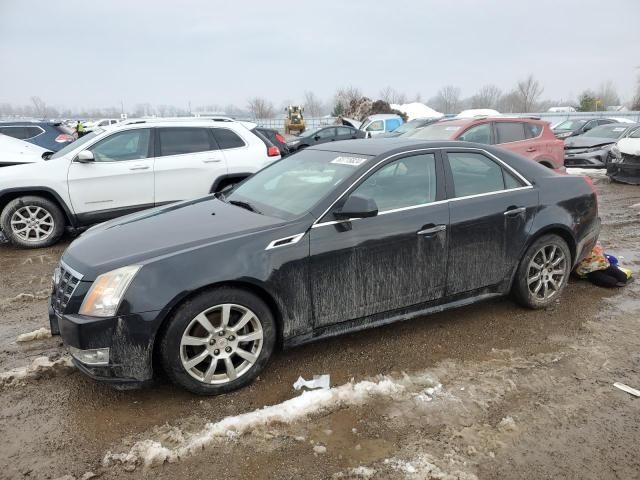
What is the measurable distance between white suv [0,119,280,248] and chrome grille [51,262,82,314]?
385 centimetres

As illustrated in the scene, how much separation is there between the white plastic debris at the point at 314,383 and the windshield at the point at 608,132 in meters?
15.5

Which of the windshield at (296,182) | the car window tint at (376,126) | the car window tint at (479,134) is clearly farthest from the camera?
the car window tint at (376,126)

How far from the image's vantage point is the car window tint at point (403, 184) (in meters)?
3.60

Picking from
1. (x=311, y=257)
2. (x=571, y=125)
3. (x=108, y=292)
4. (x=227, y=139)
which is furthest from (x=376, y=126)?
(x=108, y=292)

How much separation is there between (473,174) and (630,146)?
9.98m

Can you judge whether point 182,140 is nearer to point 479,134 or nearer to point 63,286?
point 63,286

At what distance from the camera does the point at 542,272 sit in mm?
4340

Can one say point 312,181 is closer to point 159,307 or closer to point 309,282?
point 309,282

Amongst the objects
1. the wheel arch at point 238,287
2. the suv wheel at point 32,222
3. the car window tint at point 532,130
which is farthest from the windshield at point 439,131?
the wheel arch at point 238,287

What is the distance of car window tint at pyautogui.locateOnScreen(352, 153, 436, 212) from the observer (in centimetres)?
360

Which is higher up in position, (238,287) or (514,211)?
(514,211)

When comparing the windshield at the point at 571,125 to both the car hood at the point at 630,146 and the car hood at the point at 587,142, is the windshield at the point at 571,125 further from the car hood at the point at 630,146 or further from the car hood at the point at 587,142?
the car hood at the point at 630,146

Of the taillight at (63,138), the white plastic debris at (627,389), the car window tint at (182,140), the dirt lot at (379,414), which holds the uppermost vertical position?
the taillight at (63,138)

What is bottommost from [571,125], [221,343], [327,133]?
[221,343]
